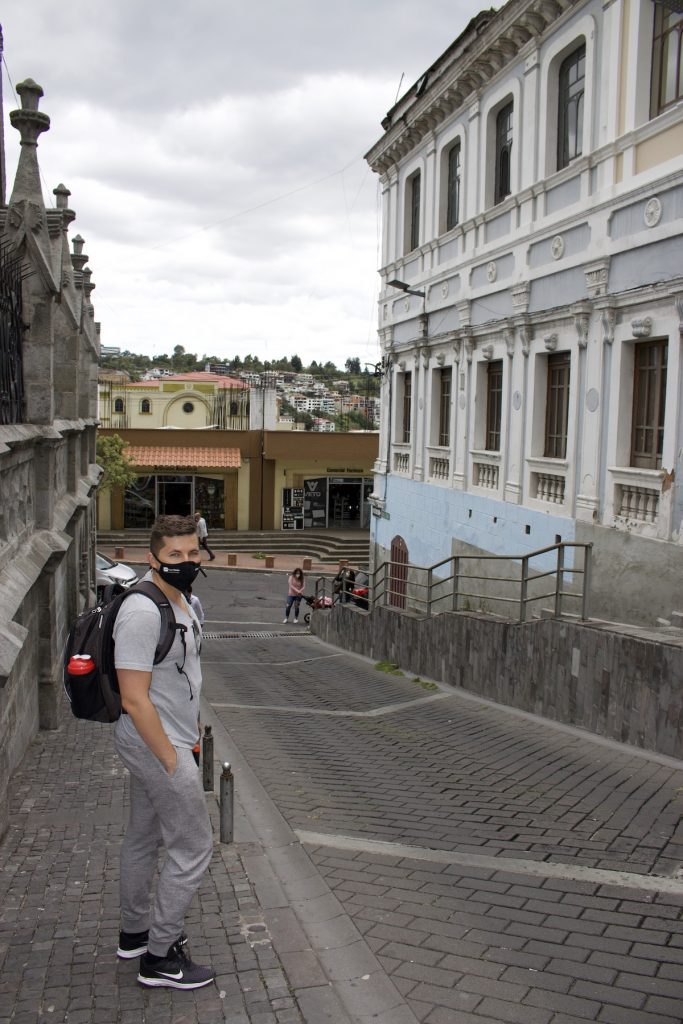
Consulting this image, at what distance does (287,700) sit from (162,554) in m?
8.09

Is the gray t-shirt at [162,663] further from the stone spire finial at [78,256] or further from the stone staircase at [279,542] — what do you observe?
the stone staircase at [279,542]

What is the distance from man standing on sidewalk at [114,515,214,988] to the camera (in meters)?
3.93

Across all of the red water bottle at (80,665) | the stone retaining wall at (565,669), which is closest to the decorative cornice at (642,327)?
the stone retaining wall at (565,669)

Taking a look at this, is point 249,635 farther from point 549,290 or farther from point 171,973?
point 171,973

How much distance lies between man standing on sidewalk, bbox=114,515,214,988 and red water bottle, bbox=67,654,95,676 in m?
0.17

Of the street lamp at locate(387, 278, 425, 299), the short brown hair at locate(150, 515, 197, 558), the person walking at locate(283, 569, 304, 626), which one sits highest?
the street lamp at locate(387, 278, 425, 299)

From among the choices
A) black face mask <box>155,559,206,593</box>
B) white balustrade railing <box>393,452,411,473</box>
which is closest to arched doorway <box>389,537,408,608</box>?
white balustrade railing <box>393,452,411,473</box>

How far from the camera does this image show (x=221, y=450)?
36.9m

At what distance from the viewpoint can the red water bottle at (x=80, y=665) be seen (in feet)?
13.1

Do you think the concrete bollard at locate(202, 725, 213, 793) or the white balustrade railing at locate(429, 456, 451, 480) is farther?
the white balustrade railing at locate(429, 456, 451, 480)

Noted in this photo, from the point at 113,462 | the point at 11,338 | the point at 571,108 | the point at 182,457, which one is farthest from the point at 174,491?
the point at 11,338

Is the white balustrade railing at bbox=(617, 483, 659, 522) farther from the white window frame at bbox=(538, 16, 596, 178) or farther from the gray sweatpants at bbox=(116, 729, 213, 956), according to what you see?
the gray sweatpants at bbox=(116, 729, 213, 956)

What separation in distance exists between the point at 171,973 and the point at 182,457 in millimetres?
33149

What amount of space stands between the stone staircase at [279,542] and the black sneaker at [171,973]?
96.4 feet
